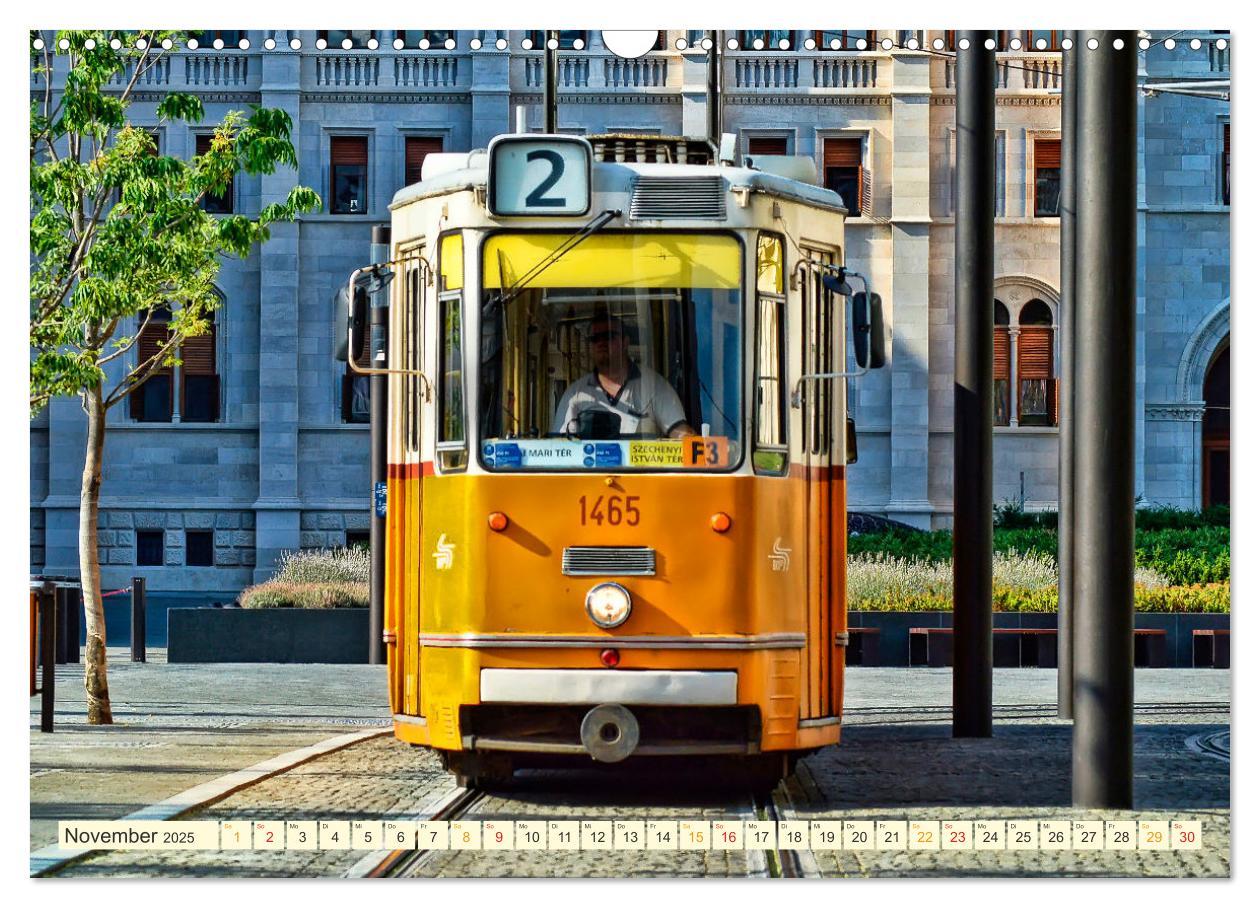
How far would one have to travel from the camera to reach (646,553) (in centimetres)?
909

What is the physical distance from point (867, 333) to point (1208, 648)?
12.0 m

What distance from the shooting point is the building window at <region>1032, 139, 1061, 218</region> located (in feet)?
46.6

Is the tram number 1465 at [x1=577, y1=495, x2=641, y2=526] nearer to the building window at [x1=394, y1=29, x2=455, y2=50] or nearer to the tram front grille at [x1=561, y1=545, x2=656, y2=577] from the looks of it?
the tram front grille at [x1=561, y1=545, x2=656, y2=577]

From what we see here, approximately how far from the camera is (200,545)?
1094cm

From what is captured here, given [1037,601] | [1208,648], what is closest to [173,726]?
A: [1037,601]

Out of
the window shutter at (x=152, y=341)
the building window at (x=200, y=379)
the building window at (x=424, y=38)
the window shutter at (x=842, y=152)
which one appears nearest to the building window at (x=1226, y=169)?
the window shutter at (x=842, y=152)

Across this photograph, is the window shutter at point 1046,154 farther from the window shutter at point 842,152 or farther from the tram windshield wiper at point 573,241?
the tram windshield wiper at point 573,241

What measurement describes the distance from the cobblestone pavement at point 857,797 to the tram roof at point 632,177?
2.77 m

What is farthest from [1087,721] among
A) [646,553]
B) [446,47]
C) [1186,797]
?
[446,47]

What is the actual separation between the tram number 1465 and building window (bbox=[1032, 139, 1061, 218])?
585 cm

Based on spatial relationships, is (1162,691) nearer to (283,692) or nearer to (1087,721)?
(283,692)

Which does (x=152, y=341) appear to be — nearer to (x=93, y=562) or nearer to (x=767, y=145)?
(x=93, y=562)

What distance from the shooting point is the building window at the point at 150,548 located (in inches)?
453
